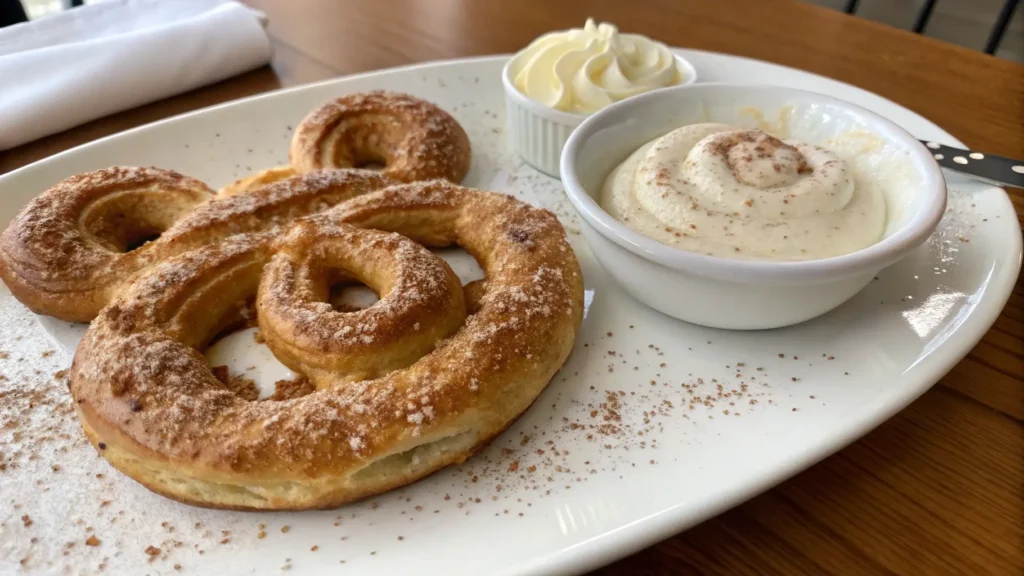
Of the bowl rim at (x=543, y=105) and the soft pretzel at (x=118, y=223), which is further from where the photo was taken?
the bowl rim at (x=543, y=105)

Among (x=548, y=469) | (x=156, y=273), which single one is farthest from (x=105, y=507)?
(x=548, y=469)

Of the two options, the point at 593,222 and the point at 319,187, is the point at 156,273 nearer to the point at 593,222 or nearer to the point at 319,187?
the point at 319,187

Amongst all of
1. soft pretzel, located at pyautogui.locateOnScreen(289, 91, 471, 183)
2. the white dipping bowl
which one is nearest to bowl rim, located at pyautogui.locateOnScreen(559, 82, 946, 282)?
the white dipping bowl

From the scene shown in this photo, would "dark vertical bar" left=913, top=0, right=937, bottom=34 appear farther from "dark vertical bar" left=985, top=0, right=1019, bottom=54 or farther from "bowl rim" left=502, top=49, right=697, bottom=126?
"bowl rim" left=502, top=49, right=697, bottom=126

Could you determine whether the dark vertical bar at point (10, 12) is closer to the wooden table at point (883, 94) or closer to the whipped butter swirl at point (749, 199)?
the wooden table at point (883, 94)

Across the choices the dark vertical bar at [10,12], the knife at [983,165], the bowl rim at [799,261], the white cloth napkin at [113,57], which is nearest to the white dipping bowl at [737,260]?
the bowl rim at [799,261]
